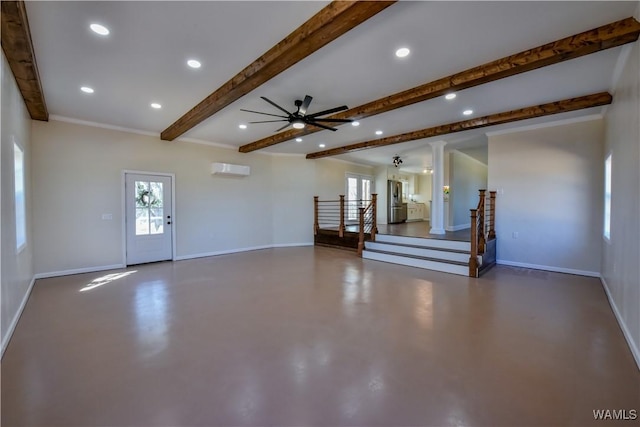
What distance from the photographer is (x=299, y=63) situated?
3205 mm

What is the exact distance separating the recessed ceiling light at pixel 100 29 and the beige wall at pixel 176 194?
3.50m

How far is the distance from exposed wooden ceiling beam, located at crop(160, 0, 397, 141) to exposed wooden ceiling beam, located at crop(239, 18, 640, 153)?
183 centimetres

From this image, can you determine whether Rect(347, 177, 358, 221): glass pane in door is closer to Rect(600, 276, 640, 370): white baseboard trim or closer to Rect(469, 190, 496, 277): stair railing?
Rect(469, 190, 496, 277): stair railing

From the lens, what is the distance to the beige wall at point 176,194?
16.3 ft

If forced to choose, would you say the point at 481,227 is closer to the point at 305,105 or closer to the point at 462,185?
the point at 305,105

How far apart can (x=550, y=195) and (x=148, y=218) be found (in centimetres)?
833

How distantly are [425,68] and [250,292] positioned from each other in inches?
151

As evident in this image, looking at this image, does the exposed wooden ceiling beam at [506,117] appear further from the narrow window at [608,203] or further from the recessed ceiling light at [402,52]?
the recessed ceiling light at [402,52]

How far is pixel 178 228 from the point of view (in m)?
6.48

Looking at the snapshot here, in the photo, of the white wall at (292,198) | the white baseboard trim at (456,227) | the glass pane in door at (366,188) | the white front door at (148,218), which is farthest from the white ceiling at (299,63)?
the glass pane in door at (366,188)

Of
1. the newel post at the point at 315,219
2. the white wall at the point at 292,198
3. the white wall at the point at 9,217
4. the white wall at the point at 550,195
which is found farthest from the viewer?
the newel post at the point at 315,219

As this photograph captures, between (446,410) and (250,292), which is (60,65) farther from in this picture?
(446,410)

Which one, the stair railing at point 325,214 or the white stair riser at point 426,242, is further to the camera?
the stair railing at point 325,214

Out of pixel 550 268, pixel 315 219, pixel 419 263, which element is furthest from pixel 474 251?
pixel 315 219
